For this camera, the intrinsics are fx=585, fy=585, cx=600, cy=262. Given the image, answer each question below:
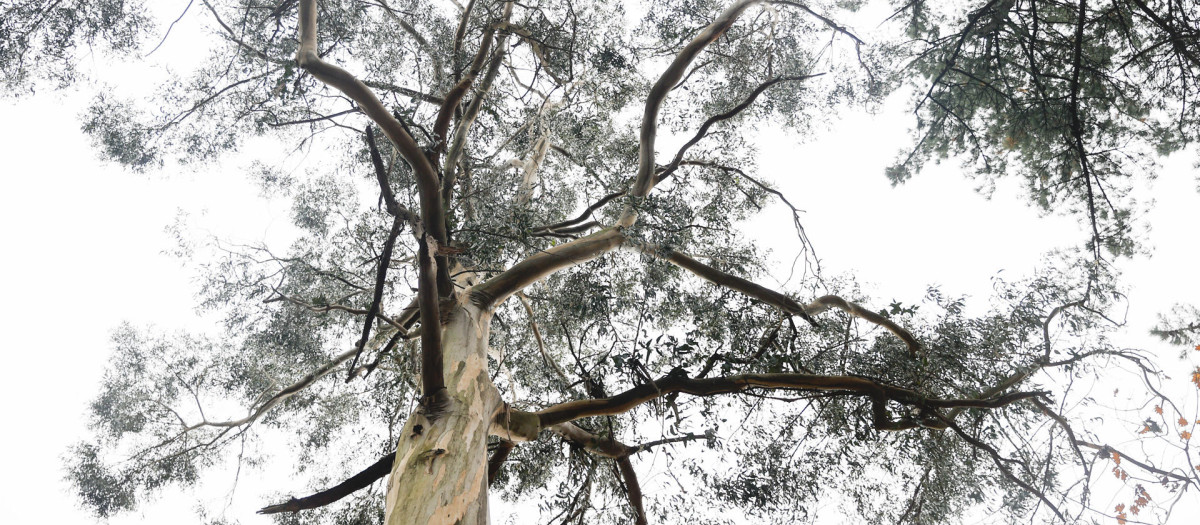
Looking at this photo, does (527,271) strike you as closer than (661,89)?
Yes

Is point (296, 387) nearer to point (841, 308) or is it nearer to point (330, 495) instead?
point (330, 495)

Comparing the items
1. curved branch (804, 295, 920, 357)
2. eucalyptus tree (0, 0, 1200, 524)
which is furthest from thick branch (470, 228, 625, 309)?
curved branch (804, 295, 920, 357)

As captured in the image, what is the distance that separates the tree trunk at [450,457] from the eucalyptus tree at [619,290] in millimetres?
15

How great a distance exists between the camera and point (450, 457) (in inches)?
110

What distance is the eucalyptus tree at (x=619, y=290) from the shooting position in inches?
128

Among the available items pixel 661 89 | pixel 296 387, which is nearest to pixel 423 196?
pixel 661 89

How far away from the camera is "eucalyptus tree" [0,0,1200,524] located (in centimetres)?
325

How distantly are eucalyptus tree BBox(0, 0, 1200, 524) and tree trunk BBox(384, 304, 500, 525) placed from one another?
0.02 metres

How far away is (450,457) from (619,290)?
217 cm

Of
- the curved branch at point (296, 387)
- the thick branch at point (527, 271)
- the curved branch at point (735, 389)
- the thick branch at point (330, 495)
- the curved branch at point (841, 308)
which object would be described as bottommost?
the thick branch at point (330, 495)

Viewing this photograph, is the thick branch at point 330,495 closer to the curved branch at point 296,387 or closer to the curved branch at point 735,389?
the curved branch at point 735,389

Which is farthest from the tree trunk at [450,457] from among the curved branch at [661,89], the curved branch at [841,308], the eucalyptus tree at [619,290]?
the curved branch at [841,308]

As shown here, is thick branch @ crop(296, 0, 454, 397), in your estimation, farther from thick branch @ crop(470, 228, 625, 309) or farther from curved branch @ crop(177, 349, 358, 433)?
curved branch @ crop(177, 349, 358, 433)

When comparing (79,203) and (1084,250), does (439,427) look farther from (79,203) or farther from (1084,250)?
(79,203)
